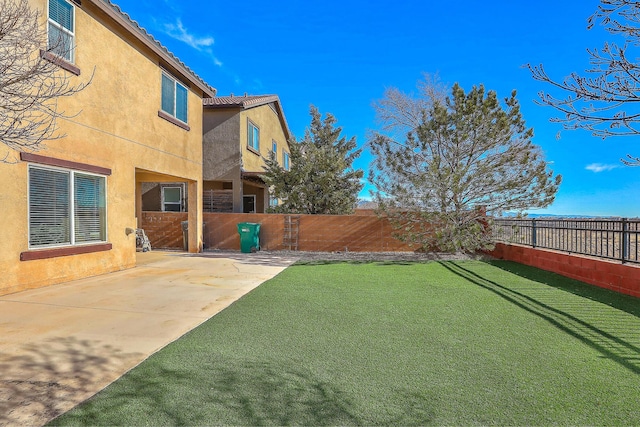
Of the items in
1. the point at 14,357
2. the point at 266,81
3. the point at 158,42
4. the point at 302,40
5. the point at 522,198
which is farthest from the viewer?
the point at 266,81

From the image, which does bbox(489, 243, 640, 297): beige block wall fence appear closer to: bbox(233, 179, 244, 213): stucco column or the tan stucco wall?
bbox(233, 179, 244, 213): stucco column

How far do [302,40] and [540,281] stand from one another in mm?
15522

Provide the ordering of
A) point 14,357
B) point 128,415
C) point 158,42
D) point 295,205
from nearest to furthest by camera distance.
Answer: point 128,415 → point 14,357 → point 158,42 → point 295,205

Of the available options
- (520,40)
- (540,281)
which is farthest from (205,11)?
(540,281)

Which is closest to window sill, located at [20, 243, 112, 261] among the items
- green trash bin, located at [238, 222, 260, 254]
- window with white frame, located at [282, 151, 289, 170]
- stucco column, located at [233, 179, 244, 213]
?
green trash bin, located at [238, 222, 260, 254]

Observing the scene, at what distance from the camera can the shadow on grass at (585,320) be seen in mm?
3572

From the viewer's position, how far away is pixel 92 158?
7707mm

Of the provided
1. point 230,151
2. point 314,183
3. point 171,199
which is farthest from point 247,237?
point 171,199

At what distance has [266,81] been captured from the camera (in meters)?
22.9

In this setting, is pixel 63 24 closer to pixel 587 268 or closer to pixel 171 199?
pixel 171 199

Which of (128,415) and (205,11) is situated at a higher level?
(205,11)

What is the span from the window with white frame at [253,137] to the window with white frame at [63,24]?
31.7 feet

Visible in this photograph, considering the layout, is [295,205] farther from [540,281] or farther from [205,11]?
[540,281]

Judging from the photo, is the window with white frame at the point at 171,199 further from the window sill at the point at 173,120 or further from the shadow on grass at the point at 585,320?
the shadow on grass at the point at 585,320
